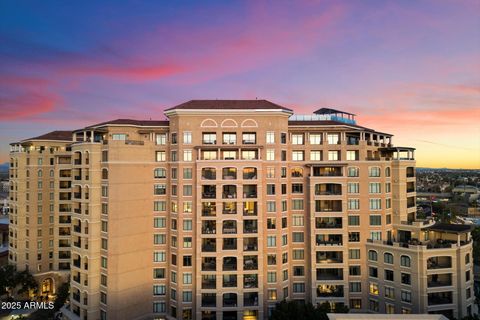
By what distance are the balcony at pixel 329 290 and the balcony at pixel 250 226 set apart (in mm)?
15262

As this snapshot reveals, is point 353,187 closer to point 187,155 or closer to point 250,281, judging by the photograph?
point 250,281

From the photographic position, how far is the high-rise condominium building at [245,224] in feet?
161

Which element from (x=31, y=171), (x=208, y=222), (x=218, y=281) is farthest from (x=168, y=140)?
(x=31, y=171)

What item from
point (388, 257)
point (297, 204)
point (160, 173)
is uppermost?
point (160, 173)

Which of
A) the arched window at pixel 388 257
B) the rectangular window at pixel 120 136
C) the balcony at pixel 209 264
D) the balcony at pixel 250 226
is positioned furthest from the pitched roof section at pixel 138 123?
the arched window at pixel 388 257

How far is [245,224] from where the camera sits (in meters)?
51.0

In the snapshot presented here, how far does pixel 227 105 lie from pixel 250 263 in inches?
1044

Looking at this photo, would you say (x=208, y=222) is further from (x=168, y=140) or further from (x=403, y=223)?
(x=403, y=223)

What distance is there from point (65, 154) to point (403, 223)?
68550mm

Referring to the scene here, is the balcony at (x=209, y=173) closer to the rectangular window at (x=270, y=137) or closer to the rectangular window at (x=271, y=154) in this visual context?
the rectangular window at (x=271, y=154)

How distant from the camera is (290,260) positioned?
174 ft

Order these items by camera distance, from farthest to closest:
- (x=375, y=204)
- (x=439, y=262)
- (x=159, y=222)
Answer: (x=375, y=204) → (x=159, y=222) → (x=439, y=262)

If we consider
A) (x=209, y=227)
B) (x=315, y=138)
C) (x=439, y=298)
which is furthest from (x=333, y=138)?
(x=439, y=298)

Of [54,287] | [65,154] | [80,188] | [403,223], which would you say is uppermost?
[65,154]
